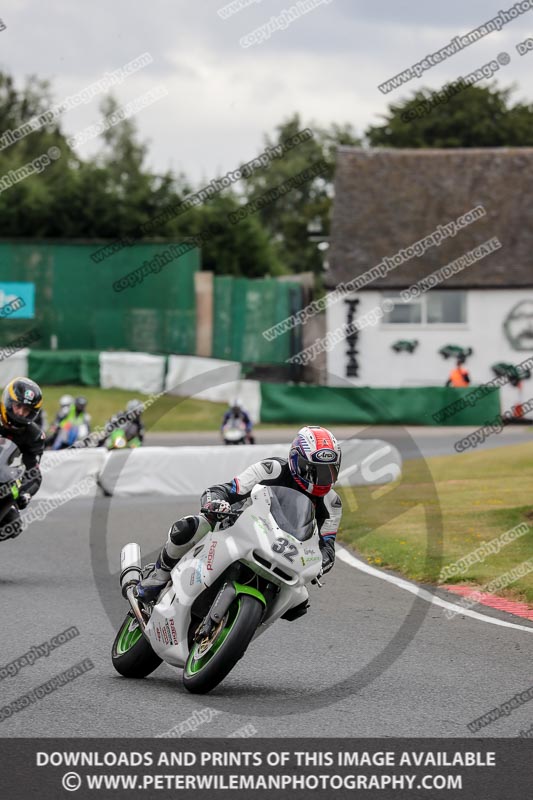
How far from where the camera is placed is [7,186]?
49.5 meters

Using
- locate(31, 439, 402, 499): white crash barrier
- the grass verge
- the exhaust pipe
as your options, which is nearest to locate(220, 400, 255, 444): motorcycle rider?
the grass verge

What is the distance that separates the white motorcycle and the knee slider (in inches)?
3.3

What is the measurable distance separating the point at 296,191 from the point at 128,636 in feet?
273

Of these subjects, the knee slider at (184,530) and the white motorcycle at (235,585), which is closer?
the white motorcycle at (235,585)

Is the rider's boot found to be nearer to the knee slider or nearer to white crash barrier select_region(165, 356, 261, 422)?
the knee slider

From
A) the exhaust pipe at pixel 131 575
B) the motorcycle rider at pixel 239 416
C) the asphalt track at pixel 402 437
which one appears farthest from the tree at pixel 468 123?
the exhaust pipe at pixel 131 575

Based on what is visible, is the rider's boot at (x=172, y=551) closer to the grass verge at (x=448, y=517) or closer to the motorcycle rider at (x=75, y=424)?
the grass verge at (x=448, y=517)

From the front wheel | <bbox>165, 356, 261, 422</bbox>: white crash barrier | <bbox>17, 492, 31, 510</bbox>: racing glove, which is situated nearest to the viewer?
the front wheel

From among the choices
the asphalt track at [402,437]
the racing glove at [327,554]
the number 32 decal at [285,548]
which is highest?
the number 32 decal at [285,548]

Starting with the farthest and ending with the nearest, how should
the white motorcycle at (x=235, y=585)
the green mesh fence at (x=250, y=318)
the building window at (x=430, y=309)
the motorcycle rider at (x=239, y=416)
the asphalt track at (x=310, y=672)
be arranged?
the green mesh fence at (x=250, y=318)
the building window at (x=430, y=309)
the motorcycle rider at (x=239, y=416)
the white motorcycle at (x=235, y=585)
the asphalt track at (x=310, y=672)

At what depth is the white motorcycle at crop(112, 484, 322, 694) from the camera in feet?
22.9

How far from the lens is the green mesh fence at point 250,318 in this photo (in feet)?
133

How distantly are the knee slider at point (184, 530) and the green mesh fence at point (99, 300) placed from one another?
3334 centimetres

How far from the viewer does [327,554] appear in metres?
7.52
